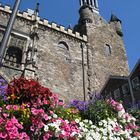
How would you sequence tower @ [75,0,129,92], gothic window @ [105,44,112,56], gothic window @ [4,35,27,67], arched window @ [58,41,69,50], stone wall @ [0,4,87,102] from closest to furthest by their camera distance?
gothic window @ [4,35,27,67] → stone wall @ [0,4,87,102] → tower @ [75,0,129,92] → arched window @ [58,41,69,50] → gothic window @ [105,44,112,56]

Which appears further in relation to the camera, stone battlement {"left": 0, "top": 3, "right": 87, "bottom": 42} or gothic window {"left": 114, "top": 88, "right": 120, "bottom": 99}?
stone battlement {"left": 0, "top": 3, "right": 87, "bottom": 42}

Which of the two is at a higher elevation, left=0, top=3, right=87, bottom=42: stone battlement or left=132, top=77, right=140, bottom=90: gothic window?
left=0, top=3, right=87, bottom=42: stone battlement

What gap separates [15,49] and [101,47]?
9.98 m

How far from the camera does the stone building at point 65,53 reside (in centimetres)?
2356

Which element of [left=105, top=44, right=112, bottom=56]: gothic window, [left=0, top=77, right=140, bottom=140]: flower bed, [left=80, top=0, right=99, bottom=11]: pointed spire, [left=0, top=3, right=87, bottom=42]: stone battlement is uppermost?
[left=80, top=0, right=99, bottom=11]: pointed spire

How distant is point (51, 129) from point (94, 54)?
22918 mm

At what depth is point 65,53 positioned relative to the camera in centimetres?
2753

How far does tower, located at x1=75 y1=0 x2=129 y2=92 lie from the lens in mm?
27372

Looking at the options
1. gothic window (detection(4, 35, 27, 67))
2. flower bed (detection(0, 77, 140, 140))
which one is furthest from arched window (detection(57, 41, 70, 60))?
flower bed (detection(0, 77, 140, 140))

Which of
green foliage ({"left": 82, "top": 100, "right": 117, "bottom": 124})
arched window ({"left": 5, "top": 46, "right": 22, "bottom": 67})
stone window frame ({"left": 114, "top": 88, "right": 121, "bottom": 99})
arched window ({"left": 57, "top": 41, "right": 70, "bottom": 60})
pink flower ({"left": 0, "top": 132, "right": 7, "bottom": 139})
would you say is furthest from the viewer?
arched window ({"left": 57, "top": 41, "right": 70, "bottom": 60})

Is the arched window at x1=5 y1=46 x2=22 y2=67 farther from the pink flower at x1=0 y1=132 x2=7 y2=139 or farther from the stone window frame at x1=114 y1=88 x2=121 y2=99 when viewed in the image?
the pink flower at x1=0 y1=132 x2=7 y2=139

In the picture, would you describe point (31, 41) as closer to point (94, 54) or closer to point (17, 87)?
point (94, 54)

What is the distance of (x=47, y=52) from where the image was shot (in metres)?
25.9

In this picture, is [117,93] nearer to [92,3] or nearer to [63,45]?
[63,45]
